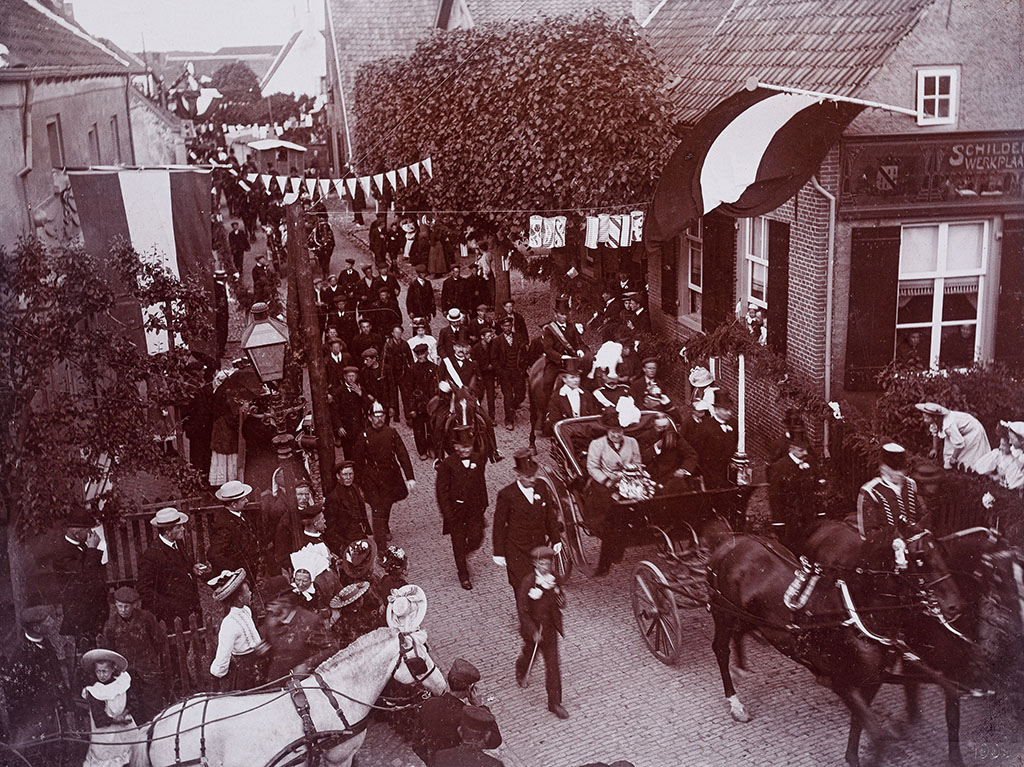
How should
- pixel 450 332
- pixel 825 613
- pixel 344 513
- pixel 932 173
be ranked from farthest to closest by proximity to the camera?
pixel 450 332 → pixel 344 513 → pixel 932 173 → pixel 825 613

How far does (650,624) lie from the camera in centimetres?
861

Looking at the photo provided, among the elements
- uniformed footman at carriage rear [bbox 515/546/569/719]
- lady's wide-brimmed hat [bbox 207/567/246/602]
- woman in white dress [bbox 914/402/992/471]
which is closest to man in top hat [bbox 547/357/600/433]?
uniformed footman at carriage rear [bbox 515/546/569/719]

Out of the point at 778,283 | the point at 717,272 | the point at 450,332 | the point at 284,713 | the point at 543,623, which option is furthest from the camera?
the point at 450,332


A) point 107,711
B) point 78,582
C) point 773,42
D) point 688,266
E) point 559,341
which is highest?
point 773,42

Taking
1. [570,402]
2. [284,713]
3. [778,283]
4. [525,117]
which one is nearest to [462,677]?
[284,713]

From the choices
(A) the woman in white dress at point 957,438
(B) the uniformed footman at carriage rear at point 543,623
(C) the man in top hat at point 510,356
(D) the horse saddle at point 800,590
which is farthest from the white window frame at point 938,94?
(B) the uniformed footman at carriage rear at point 543,623

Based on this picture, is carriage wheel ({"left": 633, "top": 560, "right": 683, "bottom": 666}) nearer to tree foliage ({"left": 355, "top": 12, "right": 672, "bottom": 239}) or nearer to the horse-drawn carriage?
the horse-drawn carriage

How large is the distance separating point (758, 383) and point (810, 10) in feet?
11.0

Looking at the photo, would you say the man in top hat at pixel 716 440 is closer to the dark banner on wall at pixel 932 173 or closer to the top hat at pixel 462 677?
the dark banner on wall at pixel 932 173

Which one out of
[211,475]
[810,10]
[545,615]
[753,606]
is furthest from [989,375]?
[211,475]

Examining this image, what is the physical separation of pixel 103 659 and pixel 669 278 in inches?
242

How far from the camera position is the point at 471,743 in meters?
7.40

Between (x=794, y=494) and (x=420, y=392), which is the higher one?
(x=420, y=392)

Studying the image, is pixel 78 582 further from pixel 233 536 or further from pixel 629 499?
pixel 629 499
